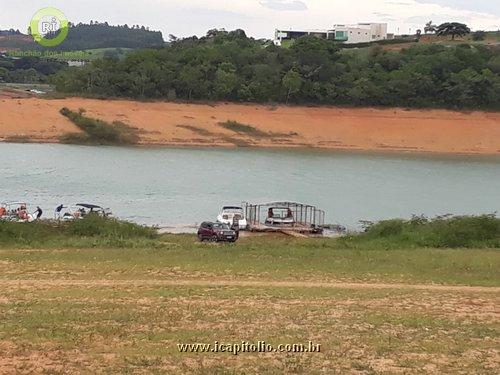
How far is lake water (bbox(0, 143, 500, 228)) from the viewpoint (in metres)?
36.3

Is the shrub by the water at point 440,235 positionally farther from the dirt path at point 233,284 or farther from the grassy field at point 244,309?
the dirt path at point 233,284

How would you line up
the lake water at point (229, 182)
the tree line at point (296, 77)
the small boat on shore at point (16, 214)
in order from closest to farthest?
the small boat on shore at point (16, 214)
the lake water at point (229, 182)
the tree line at point (296, 77)

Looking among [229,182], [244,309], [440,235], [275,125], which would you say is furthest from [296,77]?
[244,309]

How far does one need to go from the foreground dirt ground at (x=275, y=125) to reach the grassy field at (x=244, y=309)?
48.5 meters

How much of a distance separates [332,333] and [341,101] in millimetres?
73081

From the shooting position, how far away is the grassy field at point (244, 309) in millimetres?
8680

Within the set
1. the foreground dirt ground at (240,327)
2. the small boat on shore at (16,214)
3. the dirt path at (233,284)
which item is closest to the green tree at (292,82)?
the small boat on shore at (16,214)

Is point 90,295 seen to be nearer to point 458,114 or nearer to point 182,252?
point 182,252

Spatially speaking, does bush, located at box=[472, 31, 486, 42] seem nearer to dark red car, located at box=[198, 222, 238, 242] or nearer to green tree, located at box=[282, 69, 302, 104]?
green tree, located at box=[282, 69, 302, 104]

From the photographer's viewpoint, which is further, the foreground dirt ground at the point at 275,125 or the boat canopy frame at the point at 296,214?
the foreground dirt ground at the point at 275,125

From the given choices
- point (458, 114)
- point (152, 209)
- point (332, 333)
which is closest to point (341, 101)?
point (458, 114)

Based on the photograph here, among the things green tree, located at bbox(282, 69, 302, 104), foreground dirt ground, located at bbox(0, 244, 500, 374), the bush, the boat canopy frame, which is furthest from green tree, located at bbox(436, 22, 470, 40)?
foreground dirt ground, located at bbox(0, 244, 500, 374)

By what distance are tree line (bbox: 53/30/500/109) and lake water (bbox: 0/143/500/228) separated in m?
17.4

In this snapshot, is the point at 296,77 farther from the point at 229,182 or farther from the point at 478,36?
the point at 478,36
